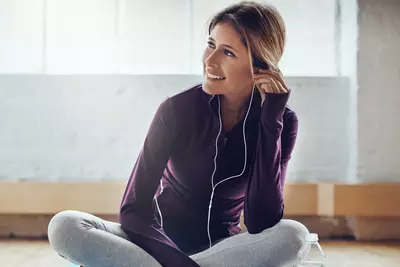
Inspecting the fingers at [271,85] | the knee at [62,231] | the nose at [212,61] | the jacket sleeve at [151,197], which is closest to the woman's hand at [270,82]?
the fingers at [271,85]

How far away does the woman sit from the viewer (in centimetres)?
117

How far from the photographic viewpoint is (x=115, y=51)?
7.20 feet

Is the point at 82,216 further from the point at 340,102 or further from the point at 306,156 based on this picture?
the point at 340,102

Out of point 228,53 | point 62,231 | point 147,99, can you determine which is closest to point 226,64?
point 228,53

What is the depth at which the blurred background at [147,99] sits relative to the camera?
6.91ft

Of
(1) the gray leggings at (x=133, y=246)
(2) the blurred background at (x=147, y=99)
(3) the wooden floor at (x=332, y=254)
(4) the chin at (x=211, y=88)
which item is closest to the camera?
(1) the gray leggings at (x=133, y=246)

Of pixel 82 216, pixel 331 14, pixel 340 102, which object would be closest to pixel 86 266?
pixel 82 216

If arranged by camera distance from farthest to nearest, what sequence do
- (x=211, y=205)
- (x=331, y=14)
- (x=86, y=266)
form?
(x=331, y=14)
(x=211, y=205)
(x=86, y=266)

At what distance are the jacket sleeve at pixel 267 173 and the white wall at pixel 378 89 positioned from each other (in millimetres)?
968

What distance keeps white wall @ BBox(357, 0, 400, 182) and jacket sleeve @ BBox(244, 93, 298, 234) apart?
3.18 ft

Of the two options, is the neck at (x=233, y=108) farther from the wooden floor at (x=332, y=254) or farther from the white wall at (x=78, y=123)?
the white wall at (x=78, y=123)

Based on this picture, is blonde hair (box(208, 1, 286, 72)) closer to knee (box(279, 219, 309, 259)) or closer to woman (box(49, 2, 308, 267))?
woman (box(49, 2, 308, 267))

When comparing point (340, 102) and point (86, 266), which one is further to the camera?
point (340, 102)

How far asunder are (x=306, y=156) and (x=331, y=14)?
0.66 m
